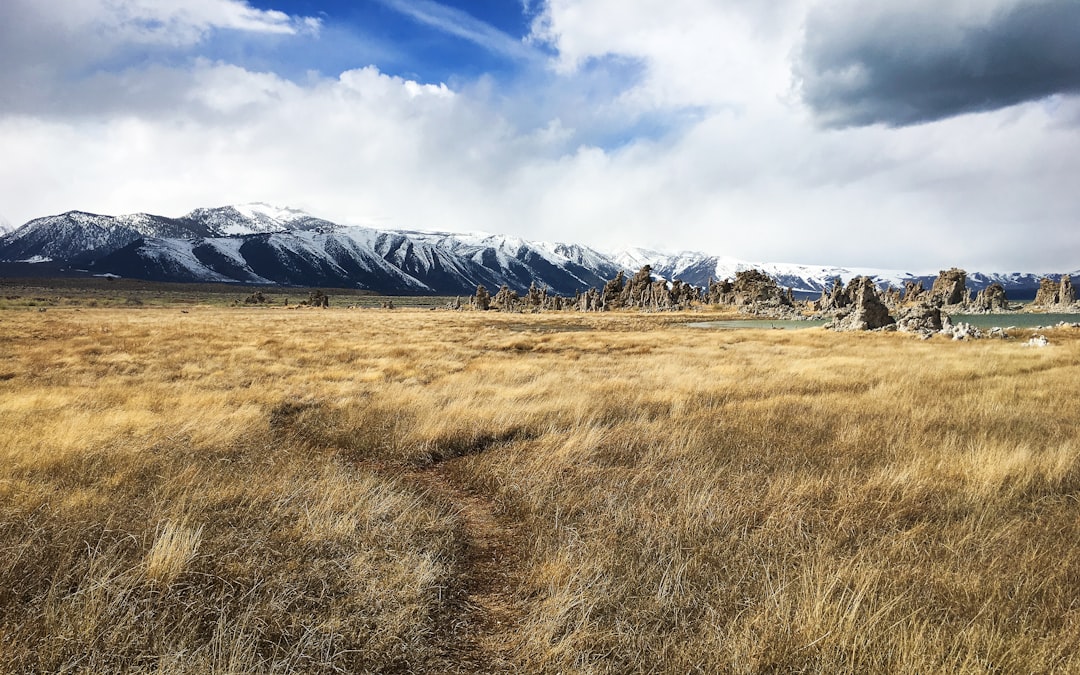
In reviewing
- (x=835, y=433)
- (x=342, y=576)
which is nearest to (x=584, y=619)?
(x=342, y=576)

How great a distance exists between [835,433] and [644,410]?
363 cm

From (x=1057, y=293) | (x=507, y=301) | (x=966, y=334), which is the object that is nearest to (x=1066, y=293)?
(x=1057, y=293)

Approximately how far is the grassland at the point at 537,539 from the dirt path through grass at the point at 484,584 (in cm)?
2

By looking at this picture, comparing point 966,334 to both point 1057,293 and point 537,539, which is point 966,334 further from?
point 1057,293

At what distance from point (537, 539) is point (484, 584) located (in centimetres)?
77

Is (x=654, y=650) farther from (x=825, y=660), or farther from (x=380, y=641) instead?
(x=380, y=641)

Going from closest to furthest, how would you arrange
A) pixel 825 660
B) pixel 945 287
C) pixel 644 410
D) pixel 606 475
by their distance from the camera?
pixel 825 660, pixel 606 475, pixel 644 410, pixel 945 287

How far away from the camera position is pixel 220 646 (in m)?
3.19

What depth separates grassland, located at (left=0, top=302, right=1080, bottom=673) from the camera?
3283mm

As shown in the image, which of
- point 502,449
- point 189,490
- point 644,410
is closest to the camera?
point 189,490

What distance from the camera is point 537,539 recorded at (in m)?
4.88

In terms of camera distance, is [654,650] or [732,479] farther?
[732,479]

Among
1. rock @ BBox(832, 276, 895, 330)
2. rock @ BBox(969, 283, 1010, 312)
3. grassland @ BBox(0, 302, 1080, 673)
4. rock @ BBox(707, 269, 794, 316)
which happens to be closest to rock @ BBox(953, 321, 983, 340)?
rock @ BBox(832, 276, 895, 330)

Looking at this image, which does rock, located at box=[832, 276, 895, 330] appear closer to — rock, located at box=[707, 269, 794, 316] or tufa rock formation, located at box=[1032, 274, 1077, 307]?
rock, located at box=[707, 269, 794, 316]
